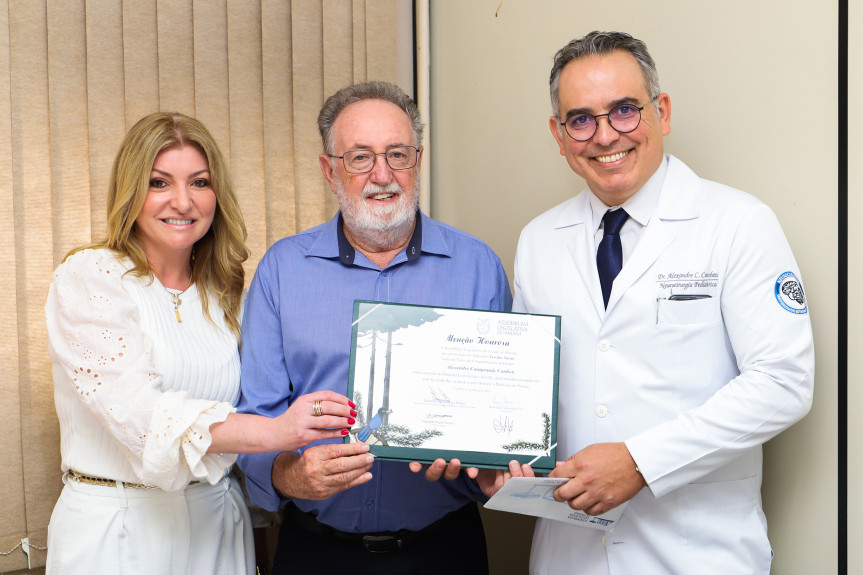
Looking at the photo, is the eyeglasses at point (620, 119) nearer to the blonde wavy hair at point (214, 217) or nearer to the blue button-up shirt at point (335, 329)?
the blue button-up shirt at point (335, 329)

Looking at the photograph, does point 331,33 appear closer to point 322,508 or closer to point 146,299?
point 146,299

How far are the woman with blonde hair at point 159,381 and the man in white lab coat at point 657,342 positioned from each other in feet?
1.96

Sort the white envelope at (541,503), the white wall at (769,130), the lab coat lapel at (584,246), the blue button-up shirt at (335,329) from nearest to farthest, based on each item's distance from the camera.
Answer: the white envelope at (541,503)
the white wall at (769,130)
the lab coat lapel at (584,246)
the blue button-up shirt at (335,329)

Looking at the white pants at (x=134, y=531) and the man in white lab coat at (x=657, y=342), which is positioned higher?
the man in white lab coat at (x=657, y=342)

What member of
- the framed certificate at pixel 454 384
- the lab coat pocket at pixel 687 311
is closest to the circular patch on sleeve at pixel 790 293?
the lab coat pocket at pixel 687 311

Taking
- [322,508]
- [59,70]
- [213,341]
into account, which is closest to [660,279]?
[322,508]

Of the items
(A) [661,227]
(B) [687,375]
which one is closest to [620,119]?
(A) [661,227]

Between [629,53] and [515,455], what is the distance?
3.15 ft

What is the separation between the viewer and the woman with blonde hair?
1.53 metres

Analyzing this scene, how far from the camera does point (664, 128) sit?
1.69 metres

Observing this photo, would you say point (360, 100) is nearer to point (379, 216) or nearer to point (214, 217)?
point (379, 216)

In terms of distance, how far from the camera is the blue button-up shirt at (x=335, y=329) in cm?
176

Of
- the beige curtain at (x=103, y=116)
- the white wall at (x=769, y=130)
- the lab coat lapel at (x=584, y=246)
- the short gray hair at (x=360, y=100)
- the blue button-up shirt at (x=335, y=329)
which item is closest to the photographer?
the white wall at (x=769, y=130)
